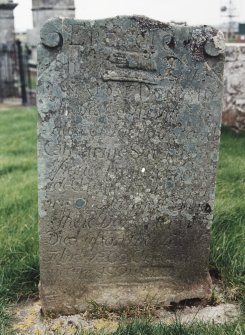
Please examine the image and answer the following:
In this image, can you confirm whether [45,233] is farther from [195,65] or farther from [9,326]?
[195,65]

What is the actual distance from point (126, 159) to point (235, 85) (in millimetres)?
4238

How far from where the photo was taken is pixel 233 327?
2.40 meters

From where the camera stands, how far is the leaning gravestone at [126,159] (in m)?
2.39

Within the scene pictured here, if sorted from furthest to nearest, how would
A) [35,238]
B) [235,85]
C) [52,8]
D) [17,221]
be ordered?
1. [52,8]
2. [235,85]
3. [17,221]
4. [35,238]

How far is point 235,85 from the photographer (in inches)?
251

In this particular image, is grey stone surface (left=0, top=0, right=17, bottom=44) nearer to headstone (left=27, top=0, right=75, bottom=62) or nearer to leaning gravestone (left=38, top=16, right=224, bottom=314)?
headstone (left=27, top=0, right=75, bottom=62)

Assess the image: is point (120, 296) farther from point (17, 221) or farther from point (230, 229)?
point (17, 221)

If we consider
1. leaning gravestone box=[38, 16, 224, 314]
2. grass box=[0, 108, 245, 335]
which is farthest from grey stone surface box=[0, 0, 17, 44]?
leaning gravestone box=[38, 16, 224, 314]

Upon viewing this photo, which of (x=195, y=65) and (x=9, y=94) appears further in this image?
(x=9, y=94)

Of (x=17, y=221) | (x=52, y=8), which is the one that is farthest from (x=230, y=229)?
(x=52, y=8)

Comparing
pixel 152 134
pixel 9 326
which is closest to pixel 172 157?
pixel 152 134

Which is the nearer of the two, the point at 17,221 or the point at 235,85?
the point at 17,221

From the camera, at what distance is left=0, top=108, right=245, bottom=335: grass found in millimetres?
2436

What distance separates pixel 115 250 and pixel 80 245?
0.20 metres
